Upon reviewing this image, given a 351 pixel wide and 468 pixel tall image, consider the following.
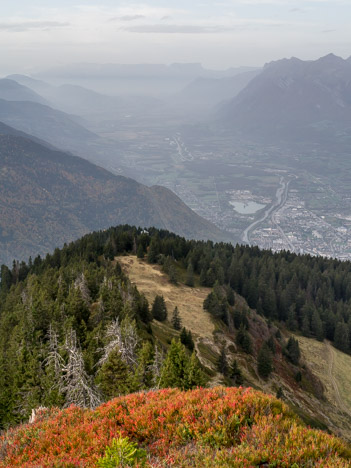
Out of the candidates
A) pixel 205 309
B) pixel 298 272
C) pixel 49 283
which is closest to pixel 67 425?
pixel 49 283

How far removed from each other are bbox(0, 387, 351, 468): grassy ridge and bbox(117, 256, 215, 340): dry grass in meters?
46.6

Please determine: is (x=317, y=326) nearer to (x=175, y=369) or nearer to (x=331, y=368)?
(x=331, y=368)

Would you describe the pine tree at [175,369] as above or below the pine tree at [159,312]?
above

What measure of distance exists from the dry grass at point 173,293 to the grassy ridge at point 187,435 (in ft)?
153

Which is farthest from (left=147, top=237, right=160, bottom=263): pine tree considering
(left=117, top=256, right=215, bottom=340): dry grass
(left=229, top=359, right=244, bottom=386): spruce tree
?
(left=229, top=359, right=244, bottom=386): spruce tree

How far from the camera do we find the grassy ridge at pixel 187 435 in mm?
10453

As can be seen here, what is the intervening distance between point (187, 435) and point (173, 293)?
6732 centimetres

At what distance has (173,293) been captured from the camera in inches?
3123

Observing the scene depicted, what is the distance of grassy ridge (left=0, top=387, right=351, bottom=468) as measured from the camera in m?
10.5

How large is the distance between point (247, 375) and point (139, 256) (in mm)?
56424

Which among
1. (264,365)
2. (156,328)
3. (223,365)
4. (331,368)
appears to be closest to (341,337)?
(331,368)

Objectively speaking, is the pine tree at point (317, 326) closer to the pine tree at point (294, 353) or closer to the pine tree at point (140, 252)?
the pine tree at point (294, 353)

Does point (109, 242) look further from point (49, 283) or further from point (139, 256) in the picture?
point (49, 283)

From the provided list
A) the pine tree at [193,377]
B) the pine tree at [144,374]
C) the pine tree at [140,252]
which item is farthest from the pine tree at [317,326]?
the pine tree at [193,377]
